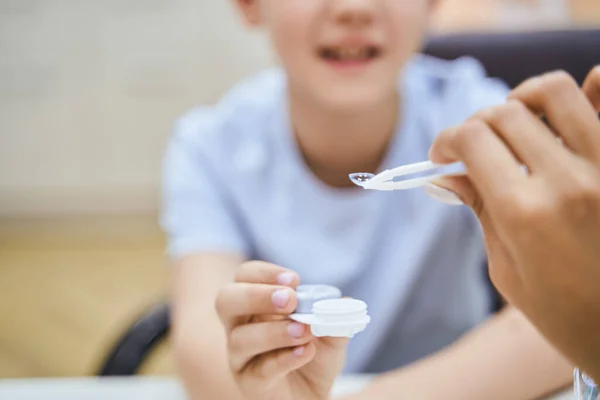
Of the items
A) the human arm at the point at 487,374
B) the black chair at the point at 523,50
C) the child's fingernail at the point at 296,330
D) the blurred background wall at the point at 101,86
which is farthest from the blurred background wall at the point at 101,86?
the child's fingernail at the point at 296,330

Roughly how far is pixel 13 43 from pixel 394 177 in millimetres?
1682

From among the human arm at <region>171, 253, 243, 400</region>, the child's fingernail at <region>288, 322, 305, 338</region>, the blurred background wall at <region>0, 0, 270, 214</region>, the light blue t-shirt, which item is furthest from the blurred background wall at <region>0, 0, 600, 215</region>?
the child's fingernail at <region>288, 322, 305, 338</region>

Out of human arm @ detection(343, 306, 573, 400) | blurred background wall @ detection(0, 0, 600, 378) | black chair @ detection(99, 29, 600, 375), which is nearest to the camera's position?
human arm @ detection(343, 306, 573, 400)

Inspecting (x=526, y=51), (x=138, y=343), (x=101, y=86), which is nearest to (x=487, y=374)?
(x=138, y=343)

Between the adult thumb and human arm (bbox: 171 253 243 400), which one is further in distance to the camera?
human arm (bbox: 171 253 243 400)

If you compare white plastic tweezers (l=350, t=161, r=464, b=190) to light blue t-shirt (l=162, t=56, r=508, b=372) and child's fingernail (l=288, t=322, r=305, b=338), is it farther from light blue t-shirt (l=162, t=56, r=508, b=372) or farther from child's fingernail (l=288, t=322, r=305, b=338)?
light blue t-shirt (l=162, t=56, r=508, b=372)

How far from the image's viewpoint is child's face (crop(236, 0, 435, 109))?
0.42 m

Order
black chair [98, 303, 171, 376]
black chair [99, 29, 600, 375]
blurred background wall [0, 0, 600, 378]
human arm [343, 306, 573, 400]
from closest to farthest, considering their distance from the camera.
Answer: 1. human arm [343, 306, 573, 400]
2. black chair [98, 303, 171, 376]
3. black chair [99, 29, 600, 375]
4. blurred background wall [0, 0, 600, 378]

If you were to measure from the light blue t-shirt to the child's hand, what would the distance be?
0.71ft

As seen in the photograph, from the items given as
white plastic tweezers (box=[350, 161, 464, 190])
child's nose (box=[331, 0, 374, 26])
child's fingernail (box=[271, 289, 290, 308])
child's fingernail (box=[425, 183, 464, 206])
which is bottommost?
child's fingernail (box=[271, 289, 290, 308])

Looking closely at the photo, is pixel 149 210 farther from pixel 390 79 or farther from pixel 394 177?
pixel 394 177

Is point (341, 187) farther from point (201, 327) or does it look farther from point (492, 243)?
point (492, 243)

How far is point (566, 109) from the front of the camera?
0.20 m

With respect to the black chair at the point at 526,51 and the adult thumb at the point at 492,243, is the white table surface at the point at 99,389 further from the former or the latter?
the black chair at the point at 526,51
